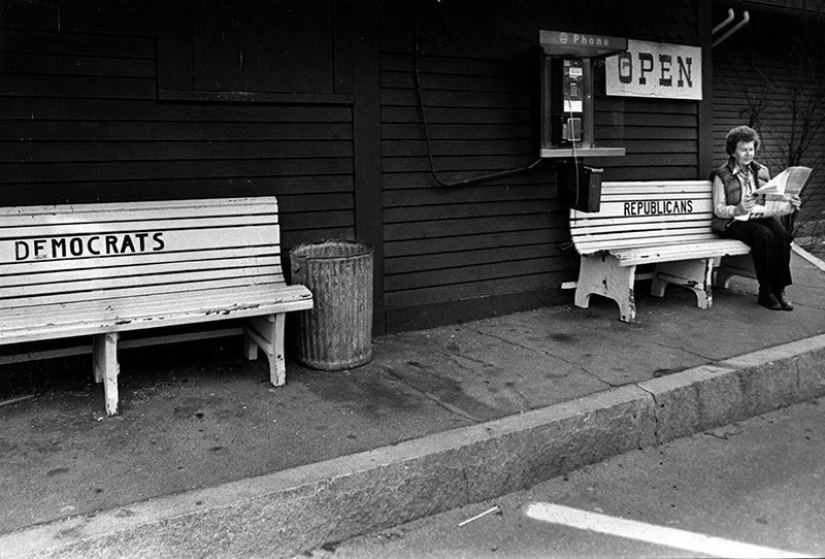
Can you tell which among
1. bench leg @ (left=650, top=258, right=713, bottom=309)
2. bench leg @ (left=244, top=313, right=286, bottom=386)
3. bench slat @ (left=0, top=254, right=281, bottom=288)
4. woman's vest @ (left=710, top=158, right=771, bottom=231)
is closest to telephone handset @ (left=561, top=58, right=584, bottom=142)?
bench leg @ (left=650, top=258, right=713, bottom=309)

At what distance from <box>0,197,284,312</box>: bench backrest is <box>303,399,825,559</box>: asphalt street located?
7.14 ft

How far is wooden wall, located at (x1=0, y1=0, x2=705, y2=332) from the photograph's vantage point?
4344 millimetres

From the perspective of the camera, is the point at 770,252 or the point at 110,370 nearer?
the point at 110,370

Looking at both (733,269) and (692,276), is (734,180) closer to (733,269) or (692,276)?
(733,269)

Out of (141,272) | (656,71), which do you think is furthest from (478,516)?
(656,71)

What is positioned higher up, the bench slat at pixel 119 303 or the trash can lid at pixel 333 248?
the trash can lid at pixel 333 248

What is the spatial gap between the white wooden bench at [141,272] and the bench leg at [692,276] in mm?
3397

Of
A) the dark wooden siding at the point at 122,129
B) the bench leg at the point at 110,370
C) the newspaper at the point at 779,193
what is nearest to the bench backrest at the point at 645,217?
the newspaper at the point at 779,193

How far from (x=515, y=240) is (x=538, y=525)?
10.4ft

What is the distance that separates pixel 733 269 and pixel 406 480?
4598 millimetres

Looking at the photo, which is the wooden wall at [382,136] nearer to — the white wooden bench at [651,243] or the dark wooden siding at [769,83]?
the white wooden bench at [651,243]

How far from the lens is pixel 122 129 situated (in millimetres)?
4500

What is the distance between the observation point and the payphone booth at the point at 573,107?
5773mm

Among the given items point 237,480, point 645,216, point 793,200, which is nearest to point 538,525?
point 237,480
